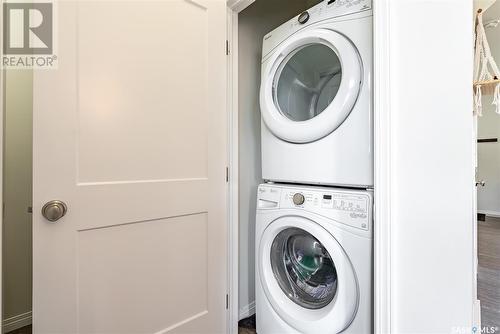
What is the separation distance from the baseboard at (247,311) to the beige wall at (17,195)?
4.26ft

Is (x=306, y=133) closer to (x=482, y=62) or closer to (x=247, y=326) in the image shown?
(x=247, y=326)

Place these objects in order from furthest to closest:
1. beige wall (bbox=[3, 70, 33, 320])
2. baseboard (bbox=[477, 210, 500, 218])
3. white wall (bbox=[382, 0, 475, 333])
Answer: baseboard (bbox=[477, 210, 500, 218])
beige wall (bbox=[3, 70, 33, 320])
white wall (bbox=[382, 0, 475, 333])

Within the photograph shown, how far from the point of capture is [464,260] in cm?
84

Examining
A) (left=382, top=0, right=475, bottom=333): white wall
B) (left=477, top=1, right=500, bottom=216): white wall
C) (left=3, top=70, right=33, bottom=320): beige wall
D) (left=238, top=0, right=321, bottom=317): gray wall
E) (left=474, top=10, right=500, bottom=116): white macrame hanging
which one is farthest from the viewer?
(left=477, top=1, right=500, bottom=216): white wall

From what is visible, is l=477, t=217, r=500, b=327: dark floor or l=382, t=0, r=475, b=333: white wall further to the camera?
l=477, t=217, r=500, b=327: dark floor

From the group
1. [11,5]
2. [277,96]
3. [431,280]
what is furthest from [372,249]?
[11,5]

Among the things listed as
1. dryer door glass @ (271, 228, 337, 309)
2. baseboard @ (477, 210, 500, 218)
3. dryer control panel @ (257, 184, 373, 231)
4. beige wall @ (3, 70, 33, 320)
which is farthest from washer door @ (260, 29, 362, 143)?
baseboard @ (477, 210, 500, 218)

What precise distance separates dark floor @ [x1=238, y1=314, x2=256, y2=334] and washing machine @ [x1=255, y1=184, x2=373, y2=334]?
22 cm

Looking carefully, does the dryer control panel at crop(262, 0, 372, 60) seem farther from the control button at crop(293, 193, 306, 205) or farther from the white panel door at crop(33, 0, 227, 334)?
the control button at crop(293, 193, 306, 205)

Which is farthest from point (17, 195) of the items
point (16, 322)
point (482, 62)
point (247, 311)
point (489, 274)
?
point (489, 274)

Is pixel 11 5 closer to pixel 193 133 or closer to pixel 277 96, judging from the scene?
pixel 193 133

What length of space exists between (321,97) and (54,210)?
1.25 metres

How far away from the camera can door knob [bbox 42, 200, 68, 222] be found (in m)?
0.85

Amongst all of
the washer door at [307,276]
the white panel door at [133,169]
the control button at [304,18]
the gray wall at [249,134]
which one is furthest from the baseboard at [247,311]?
the control button at [304,18]
